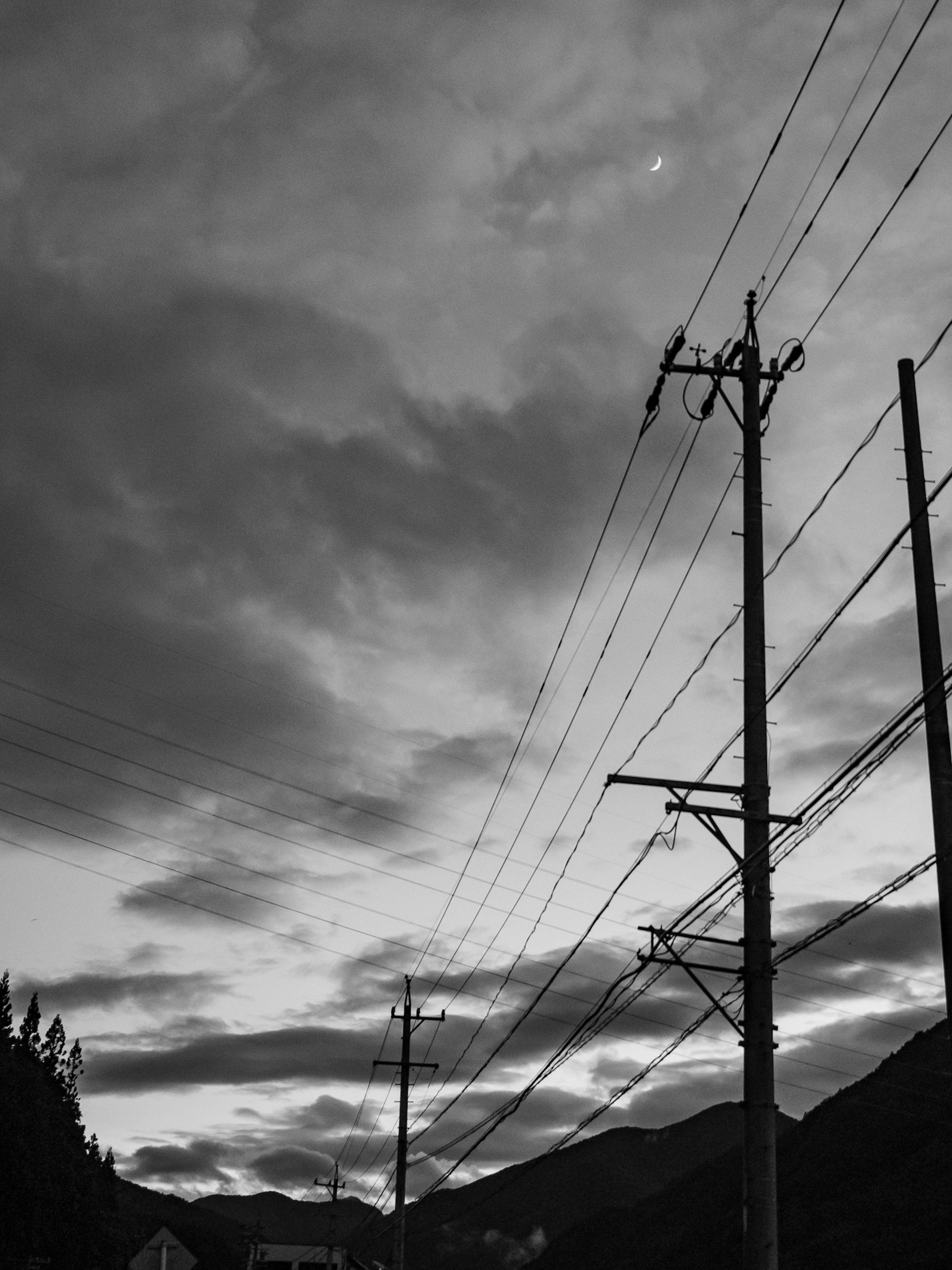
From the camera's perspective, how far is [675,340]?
20516mm

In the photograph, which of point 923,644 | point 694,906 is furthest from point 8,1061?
point 923,644

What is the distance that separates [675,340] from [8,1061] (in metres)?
61.1

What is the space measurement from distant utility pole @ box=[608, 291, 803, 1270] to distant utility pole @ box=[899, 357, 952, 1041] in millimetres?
2340

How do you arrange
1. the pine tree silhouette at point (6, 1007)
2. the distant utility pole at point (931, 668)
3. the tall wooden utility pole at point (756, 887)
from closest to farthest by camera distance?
the distant utility pole at point (931, 668)
the tall wooden utility pole at point (756, 887)
the pine tree silhouette at point (6, 1007)

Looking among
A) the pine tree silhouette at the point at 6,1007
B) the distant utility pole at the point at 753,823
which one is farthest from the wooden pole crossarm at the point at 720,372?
the pine tree silhouette at the point at 6,1007

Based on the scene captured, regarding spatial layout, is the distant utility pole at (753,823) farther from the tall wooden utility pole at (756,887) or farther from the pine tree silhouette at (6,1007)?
the pine tree silhouette at (6,1007)

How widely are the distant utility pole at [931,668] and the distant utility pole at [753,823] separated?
7.68 feet

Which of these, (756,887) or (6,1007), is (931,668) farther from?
(6,1007)

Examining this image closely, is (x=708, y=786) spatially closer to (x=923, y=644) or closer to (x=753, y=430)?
(x=923, y=644)

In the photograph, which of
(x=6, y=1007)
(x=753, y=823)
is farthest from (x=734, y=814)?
(x=6, y=1007)

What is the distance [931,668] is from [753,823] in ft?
10.6

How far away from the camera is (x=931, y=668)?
55.7 ft

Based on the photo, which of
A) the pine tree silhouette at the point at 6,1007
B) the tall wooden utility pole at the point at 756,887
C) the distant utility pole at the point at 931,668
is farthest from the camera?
the pine tree silhouette at the point at 6,1007

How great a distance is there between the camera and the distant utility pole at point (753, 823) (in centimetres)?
1645
